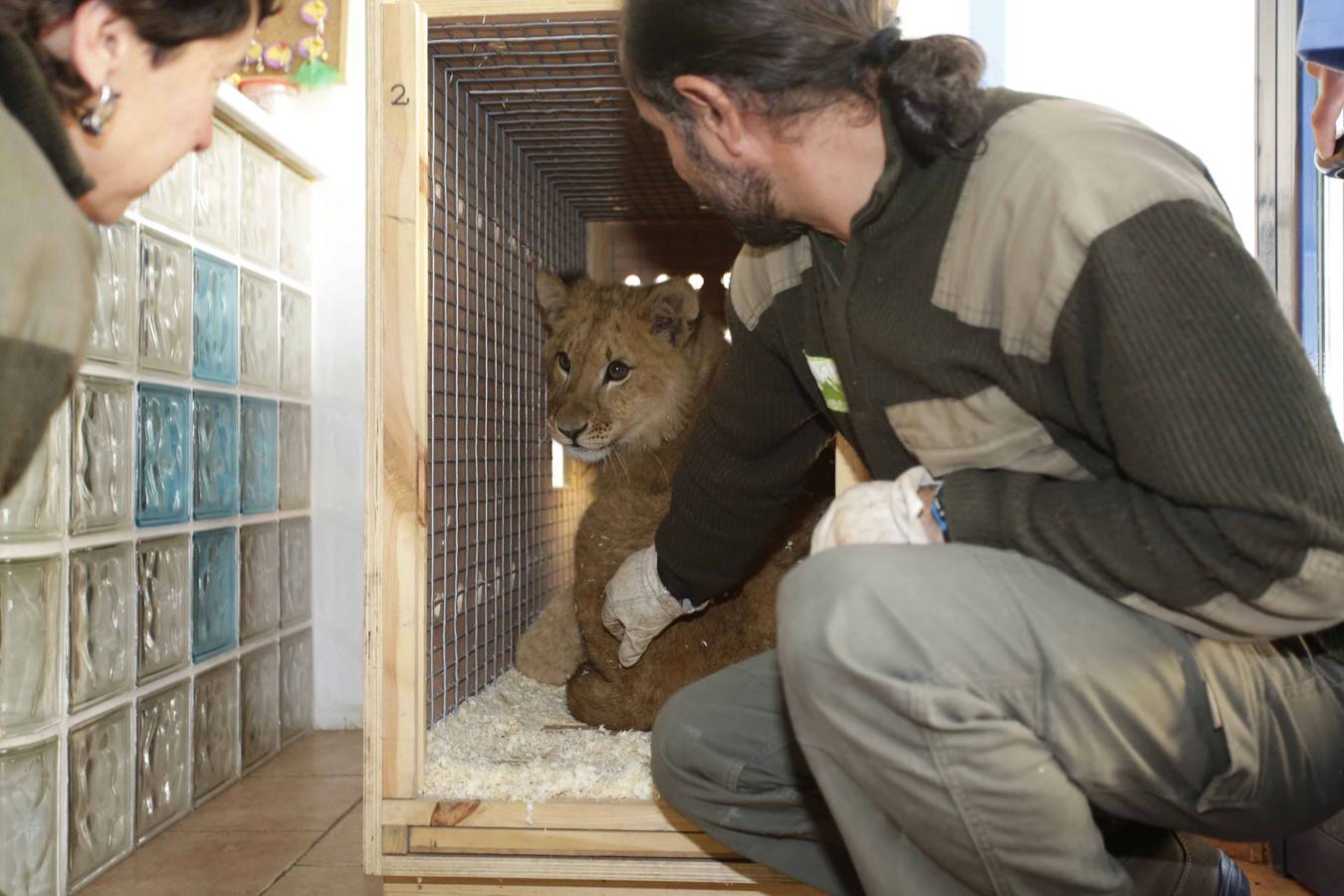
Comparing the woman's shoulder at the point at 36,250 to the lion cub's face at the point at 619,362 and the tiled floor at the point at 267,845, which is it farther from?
the lion cub's face at the point at 619,362

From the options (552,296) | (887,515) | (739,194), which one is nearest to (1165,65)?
(552,296)

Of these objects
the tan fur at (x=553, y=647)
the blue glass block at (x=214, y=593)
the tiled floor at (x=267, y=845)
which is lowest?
the tiled floor at (x=267, y=845)

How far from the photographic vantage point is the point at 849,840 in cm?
122

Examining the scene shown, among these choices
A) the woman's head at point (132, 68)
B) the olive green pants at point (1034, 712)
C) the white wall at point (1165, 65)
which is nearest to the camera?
the woman's head at point (132, 68)

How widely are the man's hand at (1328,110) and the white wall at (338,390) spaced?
2.12 m

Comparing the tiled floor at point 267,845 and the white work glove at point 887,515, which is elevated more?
the white work glove at point 887,515

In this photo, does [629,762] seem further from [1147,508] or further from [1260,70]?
[1260,70]

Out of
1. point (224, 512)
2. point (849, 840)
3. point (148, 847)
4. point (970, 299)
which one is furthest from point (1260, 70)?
point (148, 847)

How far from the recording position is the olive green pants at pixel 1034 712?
43.1 inches

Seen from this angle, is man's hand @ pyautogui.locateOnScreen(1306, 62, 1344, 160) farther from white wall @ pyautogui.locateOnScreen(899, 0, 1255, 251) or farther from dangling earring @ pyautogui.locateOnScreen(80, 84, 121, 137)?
dangling earring @ pyautogui.locateOnScreen(80, 84, 121, 137)

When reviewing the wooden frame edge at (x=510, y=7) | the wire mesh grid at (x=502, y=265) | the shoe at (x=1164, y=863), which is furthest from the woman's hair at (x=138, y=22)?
the shoe at (x=1164, y=863)

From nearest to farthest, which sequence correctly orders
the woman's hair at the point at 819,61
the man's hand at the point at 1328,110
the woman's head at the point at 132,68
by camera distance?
the woman's head at the point at 132,68 < the woman's hair at the point at 819,61 < the man's hand at the point at 1328,110

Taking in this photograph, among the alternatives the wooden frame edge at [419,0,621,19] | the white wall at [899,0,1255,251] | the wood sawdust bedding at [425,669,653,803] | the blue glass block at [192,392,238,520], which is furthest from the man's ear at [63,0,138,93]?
the white wall at [899,0,1255,251]

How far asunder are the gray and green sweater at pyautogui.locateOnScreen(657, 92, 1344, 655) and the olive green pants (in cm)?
5
